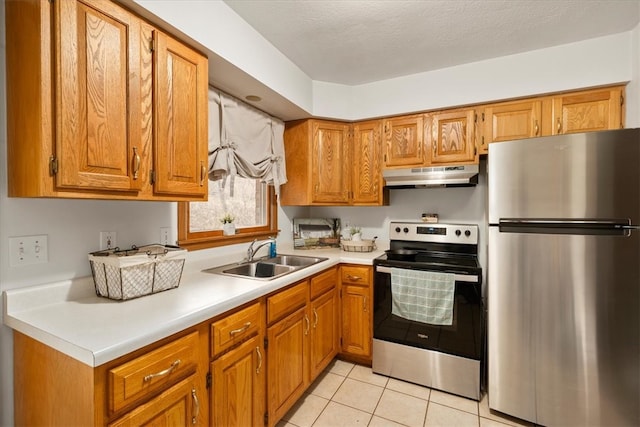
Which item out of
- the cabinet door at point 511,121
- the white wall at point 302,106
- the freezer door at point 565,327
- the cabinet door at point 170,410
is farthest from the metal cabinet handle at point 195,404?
the cabinet door at point 511,121

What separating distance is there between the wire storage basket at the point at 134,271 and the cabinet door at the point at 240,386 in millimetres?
452

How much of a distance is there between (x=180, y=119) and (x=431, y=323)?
2027 millimetres

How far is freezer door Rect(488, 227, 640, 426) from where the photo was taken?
1.59m

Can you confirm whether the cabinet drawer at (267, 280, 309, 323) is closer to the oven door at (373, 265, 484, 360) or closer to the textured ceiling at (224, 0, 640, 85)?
the oven door at (373, 265, 484, 360)

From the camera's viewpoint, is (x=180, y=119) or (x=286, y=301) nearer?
(x=180, y=119)

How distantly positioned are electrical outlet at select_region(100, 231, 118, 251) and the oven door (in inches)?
67.4

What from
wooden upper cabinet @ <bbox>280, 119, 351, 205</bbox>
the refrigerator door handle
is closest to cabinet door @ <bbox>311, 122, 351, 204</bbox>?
wooden upper cabinet @ <bbox>280, 119, 351, 205</bbox>

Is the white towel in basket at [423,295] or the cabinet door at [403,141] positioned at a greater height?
the cabinet door at [403,141]

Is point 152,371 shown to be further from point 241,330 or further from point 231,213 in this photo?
point 231,213

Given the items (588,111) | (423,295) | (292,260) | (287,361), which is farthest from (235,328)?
(588,111)

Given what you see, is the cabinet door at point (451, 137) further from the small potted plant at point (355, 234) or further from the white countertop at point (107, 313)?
the white countertop at point (107, 313)

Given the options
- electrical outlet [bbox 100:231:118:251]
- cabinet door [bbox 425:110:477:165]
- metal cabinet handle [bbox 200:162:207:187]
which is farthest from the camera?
cabinet door [bbox 425:110:477:165]

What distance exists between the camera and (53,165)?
101cm

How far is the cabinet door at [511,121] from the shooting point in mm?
2137
